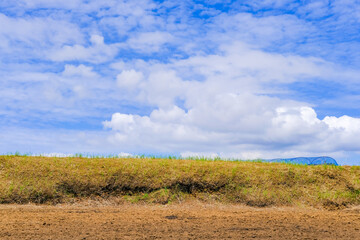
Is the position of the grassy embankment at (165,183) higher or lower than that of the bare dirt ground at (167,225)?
higher

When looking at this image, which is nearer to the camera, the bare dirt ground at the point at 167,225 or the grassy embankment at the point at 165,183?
the bare dirt ground at the point at 167,225

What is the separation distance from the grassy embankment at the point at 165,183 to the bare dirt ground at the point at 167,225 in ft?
5.20

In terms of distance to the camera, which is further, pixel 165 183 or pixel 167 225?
pixel 165 183

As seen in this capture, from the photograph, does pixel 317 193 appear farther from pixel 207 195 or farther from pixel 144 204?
pixel 144 204

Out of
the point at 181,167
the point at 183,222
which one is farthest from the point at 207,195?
the point at 183,222

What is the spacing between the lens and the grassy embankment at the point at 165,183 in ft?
47.0

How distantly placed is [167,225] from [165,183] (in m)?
4.69

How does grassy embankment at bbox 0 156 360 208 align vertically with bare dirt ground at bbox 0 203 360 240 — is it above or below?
above

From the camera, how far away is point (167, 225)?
9922 mm

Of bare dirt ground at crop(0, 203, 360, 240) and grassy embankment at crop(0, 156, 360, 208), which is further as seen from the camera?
grassy embankment at crop(0, 156, 360, 208)

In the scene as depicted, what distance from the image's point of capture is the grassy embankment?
14.3 metres

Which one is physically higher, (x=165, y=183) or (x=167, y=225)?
(x=165, y=183)

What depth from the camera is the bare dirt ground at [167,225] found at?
8945 millimetres

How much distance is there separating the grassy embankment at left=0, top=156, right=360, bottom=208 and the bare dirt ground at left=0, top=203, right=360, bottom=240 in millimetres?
1586
